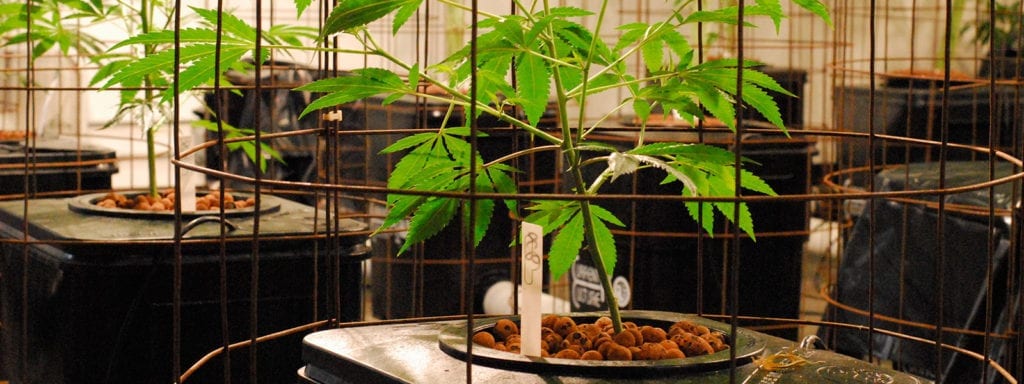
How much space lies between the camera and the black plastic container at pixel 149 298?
6.10 ft

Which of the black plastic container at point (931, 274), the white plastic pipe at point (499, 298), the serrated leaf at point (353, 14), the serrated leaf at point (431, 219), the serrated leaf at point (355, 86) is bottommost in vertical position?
the white plastic pipe at point (499, 298)

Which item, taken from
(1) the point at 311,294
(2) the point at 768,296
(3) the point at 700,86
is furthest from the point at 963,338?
(3) the point at 700,86

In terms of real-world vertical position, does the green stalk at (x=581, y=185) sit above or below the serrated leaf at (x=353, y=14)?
below

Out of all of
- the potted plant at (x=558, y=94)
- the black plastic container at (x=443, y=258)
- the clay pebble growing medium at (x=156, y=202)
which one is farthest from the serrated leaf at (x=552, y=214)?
the black plastic container at (x=443, y=258)

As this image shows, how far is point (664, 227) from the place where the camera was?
9.35 feet

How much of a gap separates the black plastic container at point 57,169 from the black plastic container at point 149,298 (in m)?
0.89

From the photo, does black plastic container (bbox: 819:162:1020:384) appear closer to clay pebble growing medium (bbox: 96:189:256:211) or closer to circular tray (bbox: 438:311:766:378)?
clay pebble growing medium (bbox: 96:189:256:211)

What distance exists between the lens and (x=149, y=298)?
6.12 ft

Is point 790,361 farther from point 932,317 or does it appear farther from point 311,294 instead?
point 932,317

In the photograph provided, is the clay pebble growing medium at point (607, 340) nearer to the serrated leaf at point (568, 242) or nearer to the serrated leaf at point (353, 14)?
the serrated leaf at point (568, 242)

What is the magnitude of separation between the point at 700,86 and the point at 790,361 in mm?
259

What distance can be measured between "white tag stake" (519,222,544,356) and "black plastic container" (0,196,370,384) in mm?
871

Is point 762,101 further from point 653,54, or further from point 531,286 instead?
point 531,286

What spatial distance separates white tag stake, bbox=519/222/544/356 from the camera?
1.05 metres
